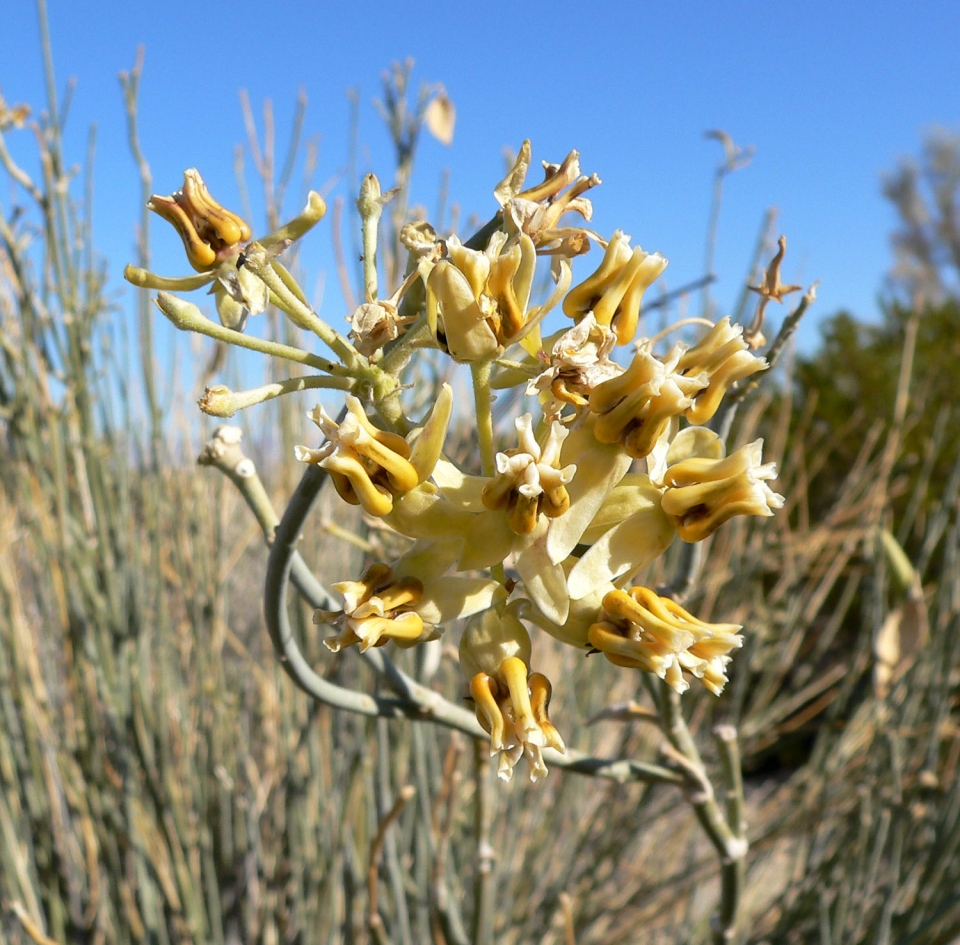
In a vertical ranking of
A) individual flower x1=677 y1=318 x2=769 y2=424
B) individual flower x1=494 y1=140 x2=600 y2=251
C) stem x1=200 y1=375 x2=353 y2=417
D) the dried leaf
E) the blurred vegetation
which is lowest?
the blurred vegetation

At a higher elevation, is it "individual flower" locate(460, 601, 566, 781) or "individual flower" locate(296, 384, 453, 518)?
"individual flower" locate(296, 384, 453, 518)

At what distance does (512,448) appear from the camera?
40 centimetres

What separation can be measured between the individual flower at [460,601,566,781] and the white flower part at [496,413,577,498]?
89 millimetres

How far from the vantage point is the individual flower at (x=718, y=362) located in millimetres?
438

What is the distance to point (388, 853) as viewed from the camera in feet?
3.13

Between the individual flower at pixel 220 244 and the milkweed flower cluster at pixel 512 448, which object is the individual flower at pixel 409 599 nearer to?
the milkweed flower cluster at pixel 512 448

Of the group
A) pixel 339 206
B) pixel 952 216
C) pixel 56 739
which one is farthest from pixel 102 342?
pixel 952 216

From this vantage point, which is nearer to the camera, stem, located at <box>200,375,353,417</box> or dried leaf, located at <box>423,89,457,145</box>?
stem, located at <box>200,375,353,417</box>

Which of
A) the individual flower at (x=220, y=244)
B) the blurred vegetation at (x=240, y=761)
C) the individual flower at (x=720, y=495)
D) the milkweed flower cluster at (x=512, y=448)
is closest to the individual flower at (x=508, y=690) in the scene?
the milkweed flower cluster at (x=512, y=448)

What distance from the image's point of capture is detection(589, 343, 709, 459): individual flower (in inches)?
15.3

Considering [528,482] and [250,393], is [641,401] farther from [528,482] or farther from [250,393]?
[250,393]

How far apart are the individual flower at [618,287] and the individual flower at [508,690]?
0.17 m

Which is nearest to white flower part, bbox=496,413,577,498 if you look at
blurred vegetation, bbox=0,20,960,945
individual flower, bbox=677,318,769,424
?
individual flower, bbox=677,318,769,424

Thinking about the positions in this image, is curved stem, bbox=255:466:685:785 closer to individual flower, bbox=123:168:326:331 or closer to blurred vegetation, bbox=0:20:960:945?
individual flower, bbox=123:168:326:331
